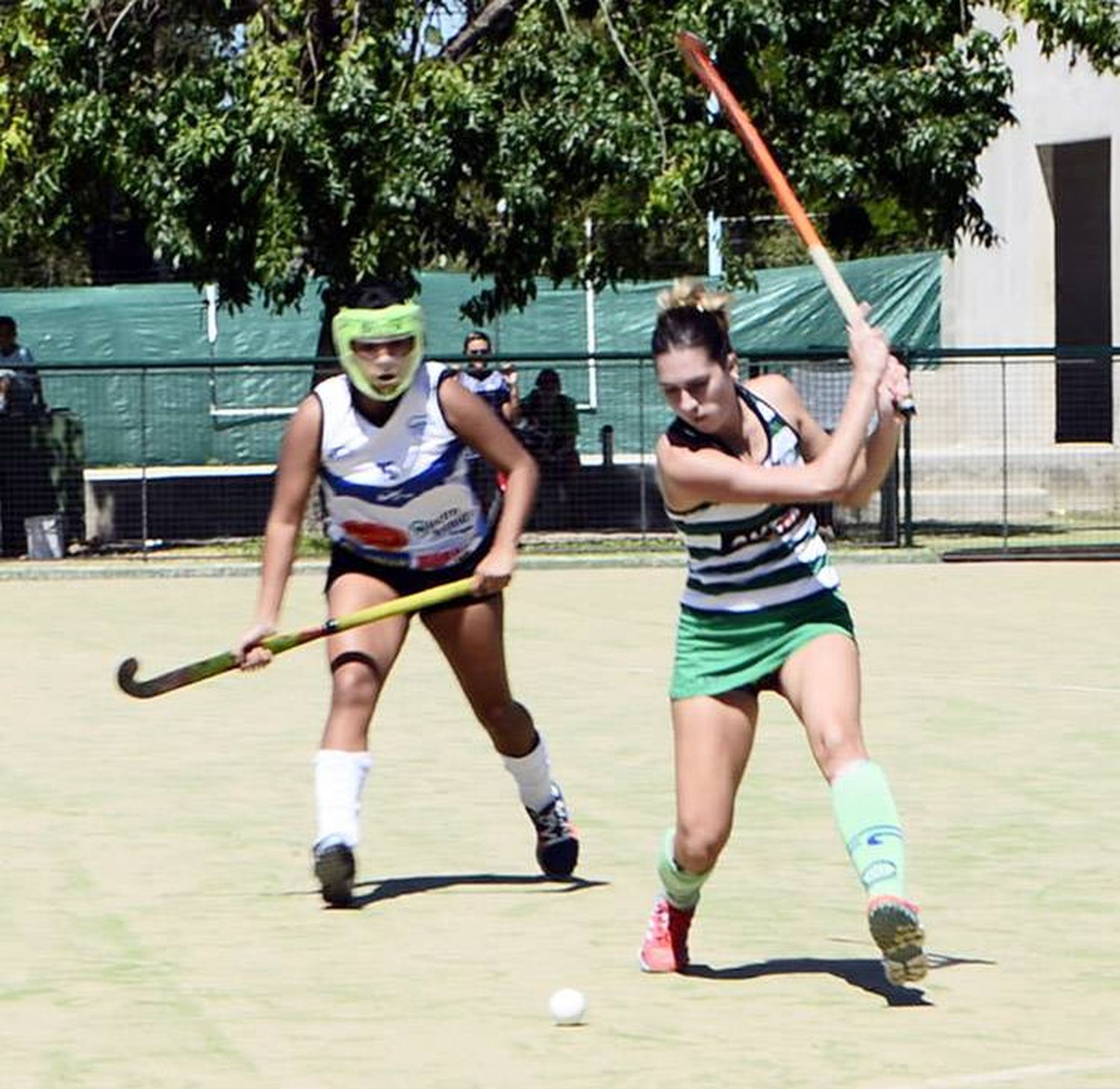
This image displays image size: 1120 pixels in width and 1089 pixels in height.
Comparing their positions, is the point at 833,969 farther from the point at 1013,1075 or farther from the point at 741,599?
the point at 1013,1075

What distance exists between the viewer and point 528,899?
8219 mm

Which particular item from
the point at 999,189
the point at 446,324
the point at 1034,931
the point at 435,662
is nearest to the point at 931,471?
the point at 999,189

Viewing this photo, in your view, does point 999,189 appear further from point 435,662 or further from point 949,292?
point 435,662

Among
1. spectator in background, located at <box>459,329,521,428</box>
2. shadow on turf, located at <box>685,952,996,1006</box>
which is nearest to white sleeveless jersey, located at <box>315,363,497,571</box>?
shadow on turf, located at <box>685,952,996,1006</box>

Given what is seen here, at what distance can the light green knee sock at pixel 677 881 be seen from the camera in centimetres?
698

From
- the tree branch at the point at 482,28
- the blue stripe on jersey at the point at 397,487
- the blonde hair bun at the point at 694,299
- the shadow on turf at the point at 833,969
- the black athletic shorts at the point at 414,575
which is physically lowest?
the shadow on turf at the point at 833,969

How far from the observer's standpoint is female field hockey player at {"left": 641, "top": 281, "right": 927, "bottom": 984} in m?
6.64

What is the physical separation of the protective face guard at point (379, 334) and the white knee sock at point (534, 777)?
123cm

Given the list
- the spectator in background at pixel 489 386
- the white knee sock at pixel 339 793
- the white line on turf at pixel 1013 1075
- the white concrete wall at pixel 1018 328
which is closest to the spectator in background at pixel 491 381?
the spectator in background at pixel 489 386

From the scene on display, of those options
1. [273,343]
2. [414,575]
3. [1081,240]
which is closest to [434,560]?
[414,575]

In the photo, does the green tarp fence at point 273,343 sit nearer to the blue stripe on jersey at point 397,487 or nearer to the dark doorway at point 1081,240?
the dark doorway at point 1081,240

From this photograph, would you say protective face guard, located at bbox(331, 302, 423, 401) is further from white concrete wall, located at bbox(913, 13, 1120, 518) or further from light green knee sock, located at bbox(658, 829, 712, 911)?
white concrete wall, located at bbox(913, 13, 1120, 518)

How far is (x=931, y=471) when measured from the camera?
2719 cm

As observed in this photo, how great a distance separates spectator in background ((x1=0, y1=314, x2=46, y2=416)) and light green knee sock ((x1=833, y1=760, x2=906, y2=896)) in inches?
705
